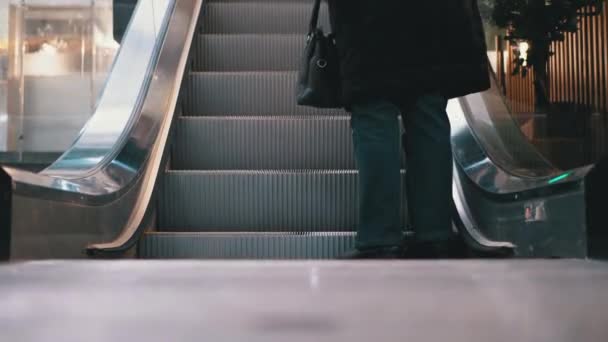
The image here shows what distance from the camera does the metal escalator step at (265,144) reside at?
444cm

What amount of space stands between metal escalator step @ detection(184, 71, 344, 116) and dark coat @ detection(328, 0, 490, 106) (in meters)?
2.07

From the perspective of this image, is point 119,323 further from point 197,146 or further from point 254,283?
point 197,146

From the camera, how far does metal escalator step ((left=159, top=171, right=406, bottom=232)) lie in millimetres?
3922

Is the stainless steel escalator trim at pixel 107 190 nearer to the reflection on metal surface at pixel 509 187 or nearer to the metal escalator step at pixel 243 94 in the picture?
the metal escalator step at pixel 243 94

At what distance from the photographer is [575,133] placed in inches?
126

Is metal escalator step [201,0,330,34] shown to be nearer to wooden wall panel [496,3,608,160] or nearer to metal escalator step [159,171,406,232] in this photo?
metal escalator step [159,171,406,232]

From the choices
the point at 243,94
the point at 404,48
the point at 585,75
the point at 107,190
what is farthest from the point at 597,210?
the point at 243,94

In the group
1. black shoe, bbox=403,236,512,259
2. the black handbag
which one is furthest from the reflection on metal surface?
the black handbag

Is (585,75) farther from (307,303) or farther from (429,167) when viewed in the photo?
(307,303)

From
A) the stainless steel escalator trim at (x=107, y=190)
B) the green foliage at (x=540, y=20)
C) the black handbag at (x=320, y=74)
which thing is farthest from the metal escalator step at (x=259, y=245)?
the green foliage at (x=540, y=20)

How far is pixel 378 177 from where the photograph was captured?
279cm

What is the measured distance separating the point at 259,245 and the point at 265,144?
1086 millimetres

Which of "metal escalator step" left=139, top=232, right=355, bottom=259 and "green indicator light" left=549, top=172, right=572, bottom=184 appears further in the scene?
"metal escalator step" left=139, top=232, right=355, bottom=259

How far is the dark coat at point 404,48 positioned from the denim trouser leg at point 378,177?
78 millimetres
